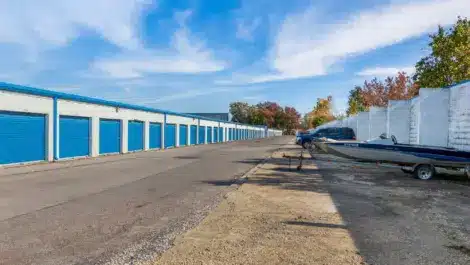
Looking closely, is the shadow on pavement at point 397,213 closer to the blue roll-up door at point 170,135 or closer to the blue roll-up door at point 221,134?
the blue roll-up door at point 170,135

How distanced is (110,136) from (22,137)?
8.21 m

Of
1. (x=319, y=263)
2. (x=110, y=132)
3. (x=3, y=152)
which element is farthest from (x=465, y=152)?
(x=110, y=132)

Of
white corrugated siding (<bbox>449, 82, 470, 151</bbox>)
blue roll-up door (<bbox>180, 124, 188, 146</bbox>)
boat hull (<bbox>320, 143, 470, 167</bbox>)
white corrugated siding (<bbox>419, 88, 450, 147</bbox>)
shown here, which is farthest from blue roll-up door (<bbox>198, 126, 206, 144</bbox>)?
boat hull (<bbox>320, 143, 470, 167</bbox>)

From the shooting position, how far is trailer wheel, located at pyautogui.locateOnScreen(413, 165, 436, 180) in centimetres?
1291

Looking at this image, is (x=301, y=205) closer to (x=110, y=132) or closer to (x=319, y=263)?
(x=319, y=263)

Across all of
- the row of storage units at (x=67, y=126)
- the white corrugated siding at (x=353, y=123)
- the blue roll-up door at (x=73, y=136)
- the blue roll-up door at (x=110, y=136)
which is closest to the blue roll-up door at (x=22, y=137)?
the row of storage units at (x=67, y=126)

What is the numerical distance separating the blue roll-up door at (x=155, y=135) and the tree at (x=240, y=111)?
86.0m

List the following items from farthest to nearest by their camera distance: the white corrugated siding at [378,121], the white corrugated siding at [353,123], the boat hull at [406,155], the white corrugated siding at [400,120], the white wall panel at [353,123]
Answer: the white corrugated siding at [353,123] < the white wall panel at [353,123] < the white corrugated siding at [378,121] < the white corrugated siding at [400,120] < the boat hull at [406,155]

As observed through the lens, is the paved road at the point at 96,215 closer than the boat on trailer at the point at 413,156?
Yes

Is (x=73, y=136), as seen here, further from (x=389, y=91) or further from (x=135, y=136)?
(x=389, y=91)

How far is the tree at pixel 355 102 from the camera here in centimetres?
5518

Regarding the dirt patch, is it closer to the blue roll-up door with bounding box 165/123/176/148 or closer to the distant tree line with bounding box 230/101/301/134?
the blue roll-up door with bounding box 165/123/176/148

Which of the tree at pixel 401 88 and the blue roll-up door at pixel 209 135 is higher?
the tree at pixel 401 88

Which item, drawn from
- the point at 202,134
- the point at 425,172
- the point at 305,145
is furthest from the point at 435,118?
the point at 202,134
